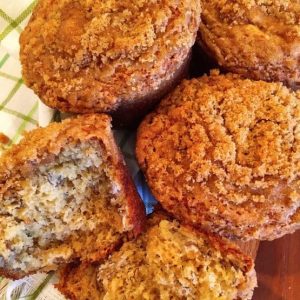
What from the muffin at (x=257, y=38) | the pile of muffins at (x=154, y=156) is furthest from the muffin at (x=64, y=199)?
the muffin at (x=257, y=38)

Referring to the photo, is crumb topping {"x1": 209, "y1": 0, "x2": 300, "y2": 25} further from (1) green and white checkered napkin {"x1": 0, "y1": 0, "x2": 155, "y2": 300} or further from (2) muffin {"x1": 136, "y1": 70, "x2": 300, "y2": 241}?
(1) green and white checkered napkin {"x1": 0, "y1": 0, "x2": 155, "y2": 300}

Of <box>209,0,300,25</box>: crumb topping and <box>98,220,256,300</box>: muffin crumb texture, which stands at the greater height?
<box>209,0,300,25</box>: crumb topping

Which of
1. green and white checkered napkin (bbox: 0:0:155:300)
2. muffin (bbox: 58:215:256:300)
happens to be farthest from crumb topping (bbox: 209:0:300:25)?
muffin (bbox: 58:215:256:300)

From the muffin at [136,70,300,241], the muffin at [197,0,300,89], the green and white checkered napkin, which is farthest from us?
the green and white checkered napkin

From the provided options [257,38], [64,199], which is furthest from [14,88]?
[257,38]

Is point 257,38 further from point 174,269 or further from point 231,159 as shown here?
point 174,269

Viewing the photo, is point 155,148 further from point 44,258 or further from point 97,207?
point 44,258

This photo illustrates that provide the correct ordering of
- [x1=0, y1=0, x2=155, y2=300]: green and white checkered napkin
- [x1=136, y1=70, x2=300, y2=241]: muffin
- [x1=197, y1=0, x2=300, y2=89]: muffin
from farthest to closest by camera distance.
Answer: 1. [x1=0, y1=0, x2=155, y2=300]: green and white checkered napkin
2. [x1=197, y1=0, x2=300, y2=89]: muffin
3. [x1=136, y1=70, x2=300, y2=241]: muffin
